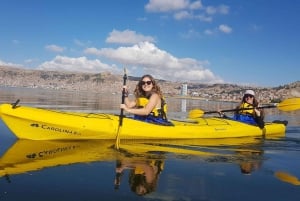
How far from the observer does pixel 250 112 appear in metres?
16.5

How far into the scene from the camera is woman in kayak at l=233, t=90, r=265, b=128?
Result: 1606cm

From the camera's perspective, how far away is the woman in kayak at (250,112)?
16.1 m

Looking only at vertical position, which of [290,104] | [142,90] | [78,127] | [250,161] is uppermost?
[142,90]

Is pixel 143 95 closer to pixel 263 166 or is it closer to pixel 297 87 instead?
pixel 263 166

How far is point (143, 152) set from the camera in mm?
9922

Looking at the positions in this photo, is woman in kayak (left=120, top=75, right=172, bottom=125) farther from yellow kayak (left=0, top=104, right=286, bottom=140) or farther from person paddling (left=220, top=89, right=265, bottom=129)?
person paddling (left=220, top=89, right=265, bottom=129)

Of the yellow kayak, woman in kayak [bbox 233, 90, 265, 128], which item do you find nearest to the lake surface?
the yellow kayak

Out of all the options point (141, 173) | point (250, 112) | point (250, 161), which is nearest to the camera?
point (141, 173)

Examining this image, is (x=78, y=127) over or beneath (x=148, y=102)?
beneath

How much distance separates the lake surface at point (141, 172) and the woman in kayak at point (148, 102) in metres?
1.10

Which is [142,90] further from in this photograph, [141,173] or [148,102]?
[141,173]

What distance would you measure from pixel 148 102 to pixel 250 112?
248 inches

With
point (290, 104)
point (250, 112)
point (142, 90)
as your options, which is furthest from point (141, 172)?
point (290, 104)

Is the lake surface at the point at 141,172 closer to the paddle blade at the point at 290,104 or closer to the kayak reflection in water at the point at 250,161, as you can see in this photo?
the kayak reflection in water at the point at 250,161
